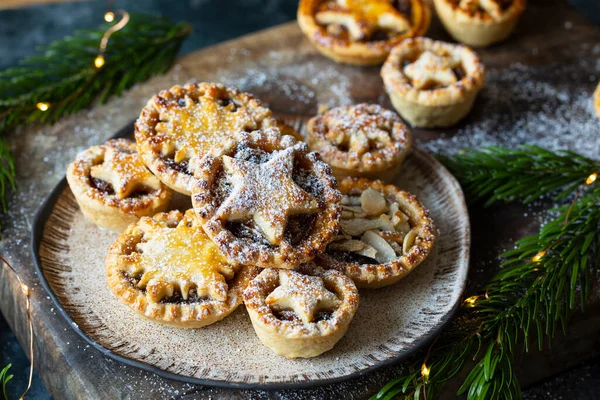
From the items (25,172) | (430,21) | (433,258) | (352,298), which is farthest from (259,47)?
(352,298)

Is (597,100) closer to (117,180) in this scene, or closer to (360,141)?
(360,141)

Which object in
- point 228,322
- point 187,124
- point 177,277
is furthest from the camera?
point 187,124

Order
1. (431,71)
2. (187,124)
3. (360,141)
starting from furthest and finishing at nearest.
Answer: (431,71) < (360,141) < (187,124)

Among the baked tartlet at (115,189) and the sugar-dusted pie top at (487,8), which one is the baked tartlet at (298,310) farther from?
the sugar-dusted pie top at (487,8)

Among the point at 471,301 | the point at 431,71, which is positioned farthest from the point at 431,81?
the point at 471,301

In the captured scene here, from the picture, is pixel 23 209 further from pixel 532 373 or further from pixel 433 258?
pixel 532 373

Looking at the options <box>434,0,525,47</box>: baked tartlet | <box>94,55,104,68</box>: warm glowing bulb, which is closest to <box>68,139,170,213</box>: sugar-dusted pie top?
<box>94,55,104,68</box>: warm glowing bulb

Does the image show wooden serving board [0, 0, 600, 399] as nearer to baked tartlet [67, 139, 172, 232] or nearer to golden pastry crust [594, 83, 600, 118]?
golden pastry crust [594, 83, 600, 118]

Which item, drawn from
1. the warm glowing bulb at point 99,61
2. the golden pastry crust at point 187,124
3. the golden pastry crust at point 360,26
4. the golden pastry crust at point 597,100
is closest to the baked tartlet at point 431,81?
the golden pastry crust at point 360,26
